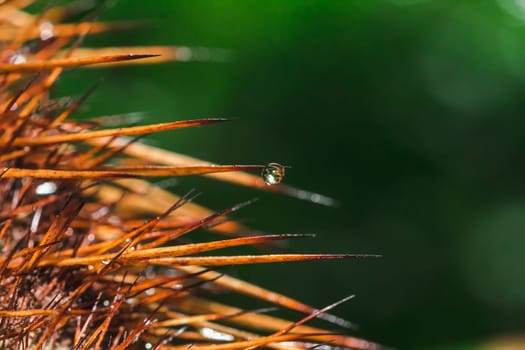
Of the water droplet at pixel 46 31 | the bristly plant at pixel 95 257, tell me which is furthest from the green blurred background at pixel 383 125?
the bristly plant at pixel 95 257

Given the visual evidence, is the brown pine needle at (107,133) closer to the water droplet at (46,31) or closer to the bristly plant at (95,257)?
the bristly plant at (95,257)

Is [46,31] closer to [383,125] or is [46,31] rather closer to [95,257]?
[95,257]

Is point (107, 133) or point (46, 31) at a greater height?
point (46, 31)

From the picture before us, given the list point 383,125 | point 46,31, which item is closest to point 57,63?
point 46,31

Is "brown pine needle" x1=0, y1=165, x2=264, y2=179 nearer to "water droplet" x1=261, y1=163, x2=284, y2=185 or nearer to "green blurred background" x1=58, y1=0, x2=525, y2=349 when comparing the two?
"water droplet" x1=261, y1=163, x2=284, y2=185

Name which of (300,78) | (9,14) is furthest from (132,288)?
(300,78)

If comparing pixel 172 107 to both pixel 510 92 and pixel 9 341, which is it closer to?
pixel 510 92
